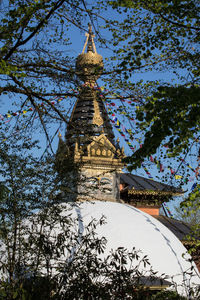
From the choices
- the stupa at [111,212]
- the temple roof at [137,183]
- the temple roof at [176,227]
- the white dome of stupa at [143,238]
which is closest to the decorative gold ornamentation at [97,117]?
Result: the temple roof at [137,183]

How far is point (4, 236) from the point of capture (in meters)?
7.25

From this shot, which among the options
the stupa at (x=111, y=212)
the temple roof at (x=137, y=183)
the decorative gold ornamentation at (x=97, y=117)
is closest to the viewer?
the stupa at (x=111, y=212)

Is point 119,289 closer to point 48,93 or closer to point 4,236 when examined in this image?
point 4,236

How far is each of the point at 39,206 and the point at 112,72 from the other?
283 cm

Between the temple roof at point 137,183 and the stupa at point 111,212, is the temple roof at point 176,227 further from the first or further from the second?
the stupa at point 111,212

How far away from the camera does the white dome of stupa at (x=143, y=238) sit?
9.91 meters

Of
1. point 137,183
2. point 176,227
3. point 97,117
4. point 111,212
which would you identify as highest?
point 97,117

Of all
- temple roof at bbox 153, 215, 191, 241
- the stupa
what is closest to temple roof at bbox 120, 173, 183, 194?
temple roof at bbox 153, 215, 191, 241

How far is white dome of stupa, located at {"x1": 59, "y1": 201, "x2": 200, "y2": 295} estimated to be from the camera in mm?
9906

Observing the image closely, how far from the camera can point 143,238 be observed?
10461 millimetres

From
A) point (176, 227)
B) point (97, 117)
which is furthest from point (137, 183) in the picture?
point (97, 117)

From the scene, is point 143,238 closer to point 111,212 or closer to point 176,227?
point 111,212

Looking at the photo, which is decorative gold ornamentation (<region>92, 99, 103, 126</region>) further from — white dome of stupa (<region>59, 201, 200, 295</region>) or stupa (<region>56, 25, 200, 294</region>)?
white dome of stupa (<region>59, 201, 200, 295</region>)

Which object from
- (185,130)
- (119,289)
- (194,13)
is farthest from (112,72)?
(119,289)
